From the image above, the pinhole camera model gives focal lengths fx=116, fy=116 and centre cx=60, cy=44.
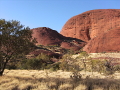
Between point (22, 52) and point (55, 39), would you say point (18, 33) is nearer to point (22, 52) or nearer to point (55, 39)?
point (22, 52)

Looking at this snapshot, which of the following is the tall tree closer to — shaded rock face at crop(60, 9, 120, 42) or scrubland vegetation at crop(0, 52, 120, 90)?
scrubland vegetation at crop(0, 52, 120, 90)

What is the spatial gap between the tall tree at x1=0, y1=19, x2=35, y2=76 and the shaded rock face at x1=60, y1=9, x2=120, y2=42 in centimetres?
6194

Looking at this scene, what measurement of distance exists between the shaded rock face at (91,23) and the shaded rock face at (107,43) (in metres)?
23.2

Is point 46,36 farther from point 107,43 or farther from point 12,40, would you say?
point 12,40

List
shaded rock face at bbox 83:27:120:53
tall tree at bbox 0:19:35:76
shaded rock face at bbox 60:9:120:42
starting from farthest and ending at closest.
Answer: shaded rock face at bbox 60:9:120:42 → shaded rock face at bbox 83:27:120:53 → tall tree at bbox 0:19:35:76

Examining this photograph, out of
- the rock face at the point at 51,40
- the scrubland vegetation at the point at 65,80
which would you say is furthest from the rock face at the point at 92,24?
the scrubland vegetation at the point at 65,80

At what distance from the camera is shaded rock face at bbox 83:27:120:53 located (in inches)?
1568

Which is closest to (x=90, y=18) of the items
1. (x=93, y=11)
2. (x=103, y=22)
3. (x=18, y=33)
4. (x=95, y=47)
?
(x=93, y=11)

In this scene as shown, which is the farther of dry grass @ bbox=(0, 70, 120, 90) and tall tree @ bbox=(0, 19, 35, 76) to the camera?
tall tree @ bbox=(0, 19, 35, 76)

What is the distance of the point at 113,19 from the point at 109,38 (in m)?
28.0

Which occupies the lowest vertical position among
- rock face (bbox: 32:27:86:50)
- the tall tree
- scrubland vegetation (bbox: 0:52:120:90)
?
scrubland vegetation (bbox: 0:52:120:90)

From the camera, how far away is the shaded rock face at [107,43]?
3983cm

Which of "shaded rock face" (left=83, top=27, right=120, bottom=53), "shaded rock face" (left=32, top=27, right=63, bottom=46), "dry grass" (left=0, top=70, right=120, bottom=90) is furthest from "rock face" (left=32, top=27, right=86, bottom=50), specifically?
"dry grass" (left=0, top=70, right=120, bottom=90)

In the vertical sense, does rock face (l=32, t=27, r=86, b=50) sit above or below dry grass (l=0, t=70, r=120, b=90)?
above
